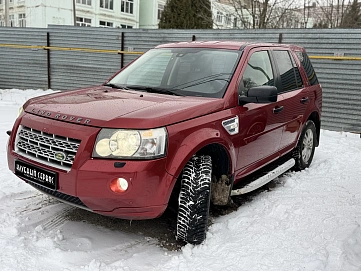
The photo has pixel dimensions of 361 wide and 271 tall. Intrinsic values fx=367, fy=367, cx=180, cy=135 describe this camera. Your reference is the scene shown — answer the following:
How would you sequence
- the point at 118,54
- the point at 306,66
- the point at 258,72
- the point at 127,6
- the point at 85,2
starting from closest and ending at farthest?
1. the point at 258,72
2. the point at 306,66
3. the point at 118,54
4. the point at 85,2
5. the point at 127,6

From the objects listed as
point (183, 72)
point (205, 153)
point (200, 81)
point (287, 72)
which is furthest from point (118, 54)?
point (205, 153)

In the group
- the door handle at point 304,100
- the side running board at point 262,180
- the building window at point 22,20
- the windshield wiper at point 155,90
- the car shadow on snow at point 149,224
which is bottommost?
the car shadow on snow at point 149,224

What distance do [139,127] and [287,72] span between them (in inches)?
109

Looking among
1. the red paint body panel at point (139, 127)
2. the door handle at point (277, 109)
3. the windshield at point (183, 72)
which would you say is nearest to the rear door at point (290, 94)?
the door handle at point (277, 109)

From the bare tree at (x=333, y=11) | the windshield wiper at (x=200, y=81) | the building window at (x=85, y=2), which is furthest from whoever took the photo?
the building window at (x=85, y=2)

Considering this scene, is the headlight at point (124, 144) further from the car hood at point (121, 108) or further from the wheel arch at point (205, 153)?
the wheel arch at point (205, 153)

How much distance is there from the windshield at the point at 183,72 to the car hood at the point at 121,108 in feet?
0.75

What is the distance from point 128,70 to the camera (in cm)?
434

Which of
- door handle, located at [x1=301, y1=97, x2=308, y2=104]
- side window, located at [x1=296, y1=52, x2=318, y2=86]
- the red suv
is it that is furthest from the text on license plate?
side window, located at [x1=296, y1=52, x2=318, y2=86]

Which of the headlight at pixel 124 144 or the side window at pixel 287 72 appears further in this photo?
the side window at pixel 287 72

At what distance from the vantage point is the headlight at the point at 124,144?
2631 millimetres

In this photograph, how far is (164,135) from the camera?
2711 mm

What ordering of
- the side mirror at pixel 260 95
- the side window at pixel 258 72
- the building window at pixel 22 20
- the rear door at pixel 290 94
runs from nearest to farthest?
the side mirror at pixel 260 95 < the side window at pixel 258 72 < the rear door at pixel 290 94 < the building window at pixel 22 20

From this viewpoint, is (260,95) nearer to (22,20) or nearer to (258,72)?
(258,72)
